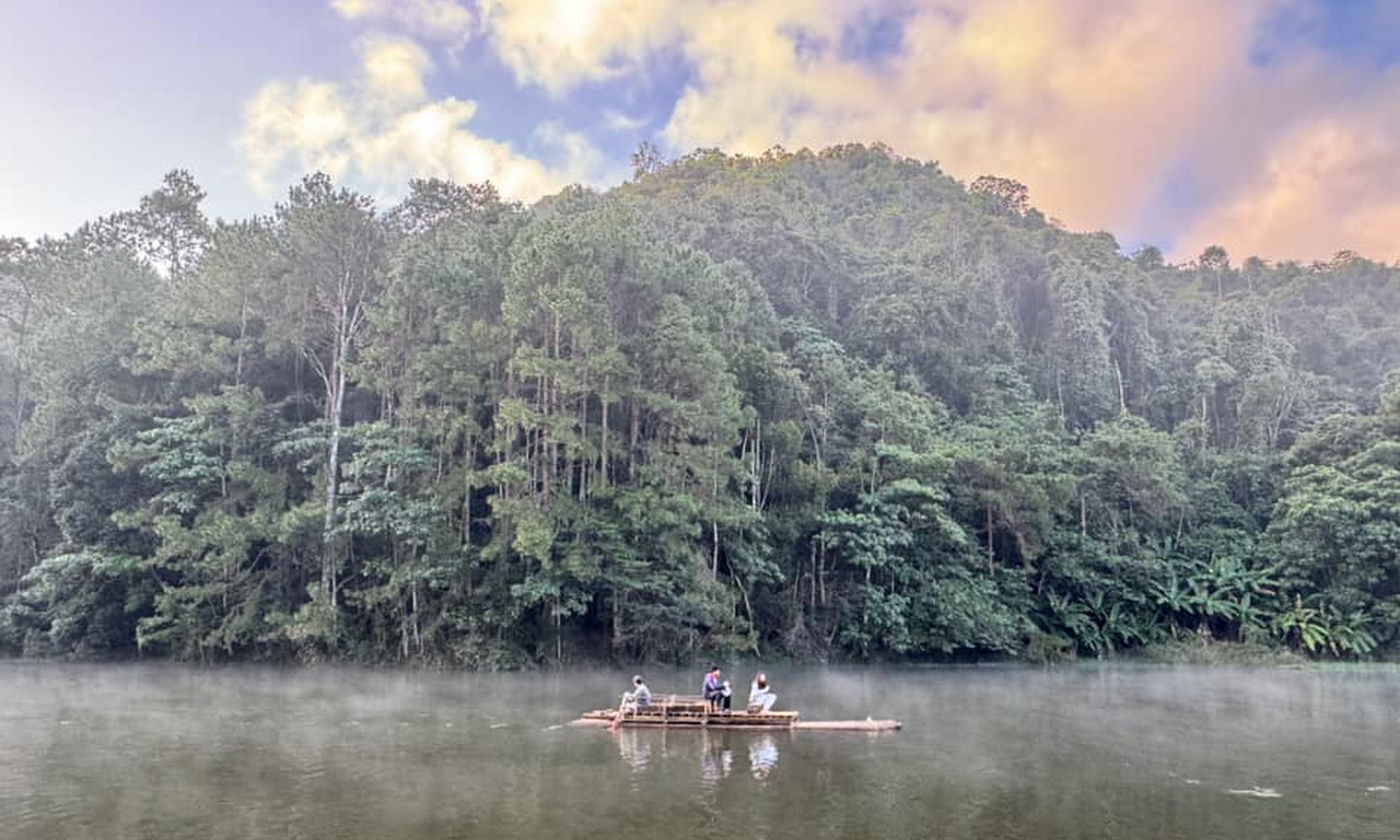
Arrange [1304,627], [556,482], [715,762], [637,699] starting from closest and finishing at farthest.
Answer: [715,762]
[637,699]
[556,482]
[1304,627]

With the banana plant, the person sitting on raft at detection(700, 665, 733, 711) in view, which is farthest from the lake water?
the banana plant

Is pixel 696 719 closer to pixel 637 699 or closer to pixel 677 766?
pixel 637 699

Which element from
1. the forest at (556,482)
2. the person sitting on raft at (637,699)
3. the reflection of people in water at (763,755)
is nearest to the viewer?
the reflection of people in water at (763,755)

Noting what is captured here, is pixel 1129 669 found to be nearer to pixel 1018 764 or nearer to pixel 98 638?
pixel 1018 764

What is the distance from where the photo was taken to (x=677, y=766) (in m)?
14.6

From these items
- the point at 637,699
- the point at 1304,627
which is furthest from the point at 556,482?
the point at 1304,627

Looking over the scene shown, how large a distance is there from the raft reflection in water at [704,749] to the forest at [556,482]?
9.52m

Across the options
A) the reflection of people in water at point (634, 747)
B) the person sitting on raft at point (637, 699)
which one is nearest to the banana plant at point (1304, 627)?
the person sitting on raft at point (637, 699)

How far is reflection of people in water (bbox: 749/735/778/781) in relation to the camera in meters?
14.3

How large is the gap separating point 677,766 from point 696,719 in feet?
11.7

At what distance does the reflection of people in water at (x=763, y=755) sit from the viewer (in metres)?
14.3

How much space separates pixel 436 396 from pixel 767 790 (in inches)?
811

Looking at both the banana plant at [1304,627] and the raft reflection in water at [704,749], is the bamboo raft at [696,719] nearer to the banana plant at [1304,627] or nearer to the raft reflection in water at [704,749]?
the raft reflection in water at [704,749]

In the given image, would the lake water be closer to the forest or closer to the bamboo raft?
the bamboo raft
